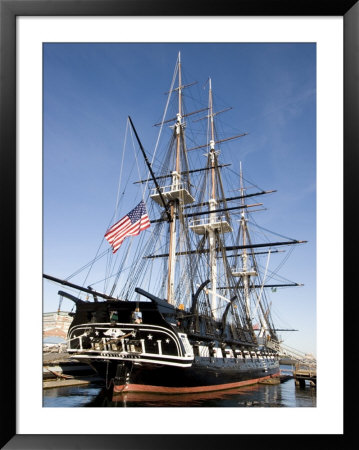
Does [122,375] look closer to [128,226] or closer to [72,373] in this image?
[72,373]

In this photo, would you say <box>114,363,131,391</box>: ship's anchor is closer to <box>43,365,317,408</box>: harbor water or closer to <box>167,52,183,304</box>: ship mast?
<box>43,365,317,408</box>: harbor water

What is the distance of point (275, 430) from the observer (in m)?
6.32

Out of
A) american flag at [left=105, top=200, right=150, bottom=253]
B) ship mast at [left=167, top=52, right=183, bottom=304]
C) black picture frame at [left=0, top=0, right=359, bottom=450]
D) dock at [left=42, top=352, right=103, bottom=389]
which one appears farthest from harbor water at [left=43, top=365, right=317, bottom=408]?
ship mast at [left=167, top=52, right=183, bottom=304]

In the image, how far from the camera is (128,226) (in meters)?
12.9

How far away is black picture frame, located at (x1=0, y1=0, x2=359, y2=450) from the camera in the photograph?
6.12 m

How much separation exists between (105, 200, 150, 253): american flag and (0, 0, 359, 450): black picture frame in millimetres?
5709

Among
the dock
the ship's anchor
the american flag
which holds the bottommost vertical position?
the dock

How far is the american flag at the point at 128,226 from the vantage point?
484 inches
